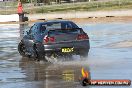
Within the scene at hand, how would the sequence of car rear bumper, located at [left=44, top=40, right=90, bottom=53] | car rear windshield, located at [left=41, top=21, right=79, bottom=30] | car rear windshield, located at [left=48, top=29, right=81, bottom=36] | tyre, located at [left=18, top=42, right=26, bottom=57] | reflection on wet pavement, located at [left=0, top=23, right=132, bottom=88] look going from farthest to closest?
tyre, located at [left=18, top=42, right=26, bottom=57]
car rear windshield, located at [left=41, top=21, right=79, bottom=30]
car rear windshield, located at [left=48, top=29, right=81, bottom=36]
car rear bumper, located at [left=44, top=40, right=90, bottom=53]
reflection on wet pavement, located at [left=0, top=23, right=132, bottom=88]

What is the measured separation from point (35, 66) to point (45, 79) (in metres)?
3.35

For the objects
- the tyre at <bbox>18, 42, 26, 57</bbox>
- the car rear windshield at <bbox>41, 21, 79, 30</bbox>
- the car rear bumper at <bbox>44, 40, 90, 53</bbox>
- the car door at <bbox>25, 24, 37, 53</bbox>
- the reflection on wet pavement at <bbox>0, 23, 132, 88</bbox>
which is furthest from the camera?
the tyre at <bbox>18, 42, 26, 57</bbox>

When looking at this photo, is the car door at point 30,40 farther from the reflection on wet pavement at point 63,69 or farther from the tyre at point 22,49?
the tyre at point 22,49

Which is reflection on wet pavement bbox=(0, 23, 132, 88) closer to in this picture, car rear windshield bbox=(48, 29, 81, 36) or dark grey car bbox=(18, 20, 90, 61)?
dark grey car bbox=(18, 20, 90, 61)

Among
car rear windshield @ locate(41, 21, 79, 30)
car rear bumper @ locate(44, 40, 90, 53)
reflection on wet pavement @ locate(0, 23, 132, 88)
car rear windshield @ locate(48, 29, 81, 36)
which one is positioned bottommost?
reflection on wet pavement @ locate(0, 23, 132, 88)

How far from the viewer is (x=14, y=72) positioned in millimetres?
15609

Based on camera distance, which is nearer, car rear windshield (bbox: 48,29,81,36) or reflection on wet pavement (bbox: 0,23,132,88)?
reflection on wet pavement (bbox: 0,23,132,88)

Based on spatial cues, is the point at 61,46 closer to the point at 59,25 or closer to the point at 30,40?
the point at 59,25

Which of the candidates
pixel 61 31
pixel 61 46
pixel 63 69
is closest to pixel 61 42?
pixel 61 46

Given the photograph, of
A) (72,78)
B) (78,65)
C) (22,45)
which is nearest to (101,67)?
(78,65)

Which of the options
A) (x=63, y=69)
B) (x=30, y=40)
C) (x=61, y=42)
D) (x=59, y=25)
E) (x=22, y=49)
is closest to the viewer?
(x=63, y=69)

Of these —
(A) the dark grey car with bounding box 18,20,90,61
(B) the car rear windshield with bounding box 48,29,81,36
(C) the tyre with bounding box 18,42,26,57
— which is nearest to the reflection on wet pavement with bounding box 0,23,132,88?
(C) the tyre with bounding box 18,42,26,57

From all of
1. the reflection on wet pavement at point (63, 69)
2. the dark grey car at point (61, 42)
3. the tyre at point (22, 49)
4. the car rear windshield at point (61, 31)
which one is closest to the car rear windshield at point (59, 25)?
the dark grey car at point (61, 42)

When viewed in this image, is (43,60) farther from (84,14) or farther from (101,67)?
(84,14)
